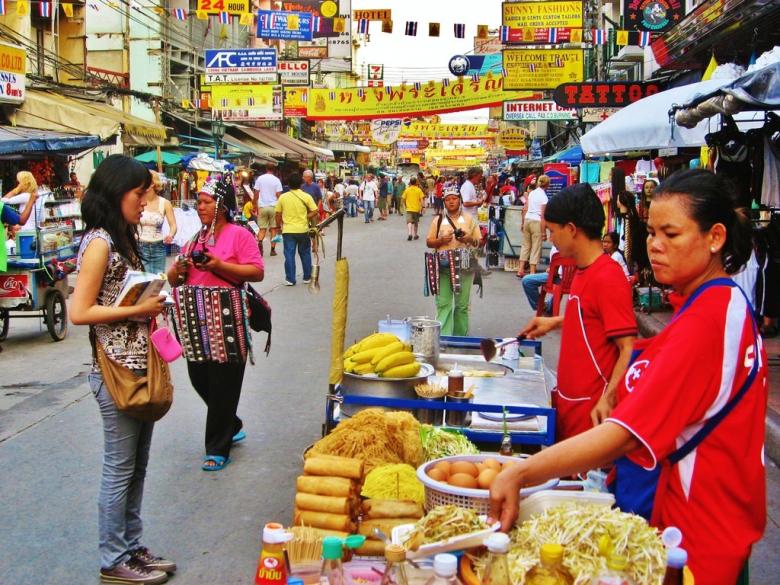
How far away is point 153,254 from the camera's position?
11.6 meters

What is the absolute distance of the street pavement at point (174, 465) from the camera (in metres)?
4.65

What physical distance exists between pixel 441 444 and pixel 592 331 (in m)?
0.90

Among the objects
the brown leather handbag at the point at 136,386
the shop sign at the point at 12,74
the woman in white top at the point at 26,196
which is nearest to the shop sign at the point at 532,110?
the shop sign at the point at 12,74

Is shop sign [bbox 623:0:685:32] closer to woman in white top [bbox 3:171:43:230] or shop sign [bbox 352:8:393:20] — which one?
woman in white top [bbox 3:171:43:230]

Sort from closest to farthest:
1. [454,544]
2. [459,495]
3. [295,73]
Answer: [454,544] → [459,495] → [295,73]

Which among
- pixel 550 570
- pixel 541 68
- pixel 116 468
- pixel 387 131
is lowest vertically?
pixel 116 468

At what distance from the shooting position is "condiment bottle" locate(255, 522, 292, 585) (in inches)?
109

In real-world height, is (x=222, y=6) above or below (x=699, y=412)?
above

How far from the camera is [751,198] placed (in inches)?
344

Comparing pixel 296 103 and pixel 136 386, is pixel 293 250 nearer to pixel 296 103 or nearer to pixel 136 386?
pixel 136 386

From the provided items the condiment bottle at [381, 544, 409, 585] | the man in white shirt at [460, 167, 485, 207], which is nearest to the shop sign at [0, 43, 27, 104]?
the man in white shirt at [460, 167, 485, 207]

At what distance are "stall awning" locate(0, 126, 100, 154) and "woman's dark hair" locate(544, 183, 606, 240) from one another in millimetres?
13713

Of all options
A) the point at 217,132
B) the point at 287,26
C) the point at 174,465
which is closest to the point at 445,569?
the point at 174,465

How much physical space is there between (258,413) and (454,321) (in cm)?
289
